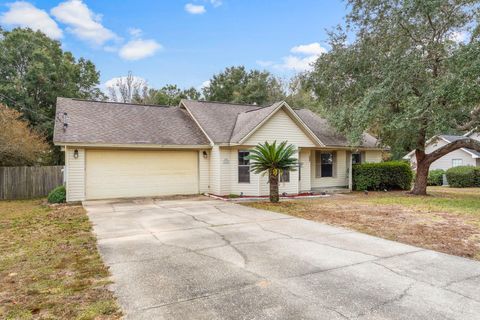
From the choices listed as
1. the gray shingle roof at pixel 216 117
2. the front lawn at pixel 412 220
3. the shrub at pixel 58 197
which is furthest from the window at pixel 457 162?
the shrub at pixel 58 197

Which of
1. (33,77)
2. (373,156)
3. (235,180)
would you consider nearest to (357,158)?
(373,156)

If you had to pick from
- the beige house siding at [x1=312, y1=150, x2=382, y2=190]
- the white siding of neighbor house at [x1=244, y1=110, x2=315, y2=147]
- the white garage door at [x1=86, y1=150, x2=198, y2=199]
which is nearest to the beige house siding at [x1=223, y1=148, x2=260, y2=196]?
the white siding of neighbor house at [x1=244, y1=110, x2=315, y2=147]

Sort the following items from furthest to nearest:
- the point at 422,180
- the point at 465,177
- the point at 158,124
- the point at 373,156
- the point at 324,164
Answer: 1. the point at 465,177
2. the point at 373,156
3. the point at 324,164
4. the point at 422,180
5. the point at 158,124

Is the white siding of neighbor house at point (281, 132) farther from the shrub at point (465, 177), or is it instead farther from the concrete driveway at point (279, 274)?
the shrub at point (465, 177)

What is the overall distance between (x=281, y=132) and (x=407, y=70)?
19.4ft

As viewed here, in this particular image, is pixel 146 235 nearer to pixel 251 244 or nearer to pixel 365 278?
pixel 251 244

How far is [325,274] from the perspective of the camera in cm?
463

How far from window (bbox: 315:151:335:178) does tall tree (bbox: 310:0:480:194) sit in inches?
83.4

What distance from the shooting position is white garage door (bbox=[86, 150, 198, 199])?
530 inches

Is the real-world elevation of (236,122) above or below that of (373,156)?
above

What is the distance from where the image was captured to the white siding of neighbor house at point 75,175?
41.8 ft

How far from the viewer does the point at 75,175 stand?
12875mm

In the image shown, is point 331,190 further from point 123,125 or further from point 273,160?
point 123,125

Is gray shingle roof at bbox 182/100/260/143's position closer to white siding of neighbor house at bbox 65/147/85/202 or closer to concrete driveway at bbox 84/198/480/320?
white siding of neighbor house at bbox 65/147/85/202
